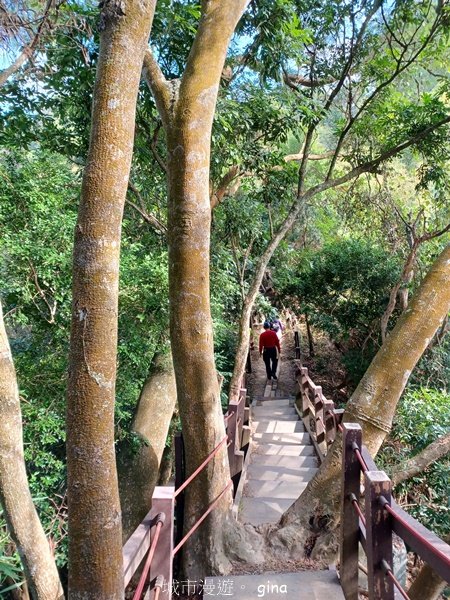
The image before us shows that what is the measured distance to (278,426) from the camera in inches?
306

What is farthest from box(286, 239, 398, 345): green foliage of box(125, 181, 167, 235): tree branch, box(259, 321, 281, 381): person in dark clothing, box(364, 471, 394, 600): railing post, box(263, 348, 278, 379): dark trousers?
box(364, 471, 394, 600): railing post

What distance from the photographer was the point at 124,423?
23.2 ft

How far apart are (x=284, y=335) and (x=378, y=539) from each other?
1518cm

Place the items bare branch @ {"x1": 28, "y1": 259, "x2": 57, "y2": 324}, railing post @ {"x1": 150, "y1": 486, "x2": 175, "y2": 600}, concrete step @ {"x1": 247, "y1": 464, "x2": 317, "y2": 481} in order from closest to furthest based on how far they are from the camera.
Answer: railing post @ {"x1": 150, "y1": 486, "x2": 175, "y2": 600} < bare branch @ {"x1": 28, "y1": 259, "x2": 57, "y2": 324} < concrete step @ {"x1": 247, "y1": 464, "x2": 317, "y2": 481}

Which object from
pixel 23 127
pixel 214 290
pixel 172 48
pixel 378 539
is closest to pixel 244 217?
pixel 214 290

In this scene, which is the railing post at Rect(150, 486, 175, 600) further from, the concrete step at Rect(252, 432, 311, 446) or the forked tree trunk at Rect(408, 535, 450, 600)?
the concrete step at Rect(252, 432, 311, 446)

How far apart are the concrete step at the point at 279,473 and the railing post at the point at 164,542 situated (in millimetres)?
2869

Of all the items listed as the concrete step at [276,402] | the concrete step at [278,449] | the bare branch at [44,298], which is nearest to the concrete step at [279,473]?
the concrete step at [278,449]

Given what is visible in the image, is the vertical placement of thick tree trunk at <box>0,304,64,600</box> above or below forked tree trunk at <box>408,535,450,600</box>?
above

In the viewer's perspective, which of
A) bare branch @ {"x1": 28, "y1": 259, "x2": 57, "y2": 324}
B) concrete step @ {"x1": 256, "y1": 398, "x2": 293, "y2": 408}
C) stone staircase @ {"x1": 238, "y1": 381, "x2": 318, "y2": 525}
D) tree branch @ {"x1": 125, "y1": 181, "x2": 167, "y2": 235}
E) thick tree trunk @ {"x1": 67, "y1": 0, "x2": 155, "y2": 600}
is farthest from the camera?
concrete step @ {"x1": 256, "y1": 398, "x2": 293, "y2": 408}

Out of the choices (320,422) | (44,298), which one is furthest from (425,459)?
(44,298)

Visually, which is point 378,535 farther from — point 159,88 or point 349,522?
point 159,88

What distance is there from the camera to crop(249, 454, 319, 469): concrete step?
5562mm

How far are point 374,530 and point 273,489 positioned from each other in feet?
9.51
